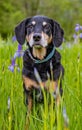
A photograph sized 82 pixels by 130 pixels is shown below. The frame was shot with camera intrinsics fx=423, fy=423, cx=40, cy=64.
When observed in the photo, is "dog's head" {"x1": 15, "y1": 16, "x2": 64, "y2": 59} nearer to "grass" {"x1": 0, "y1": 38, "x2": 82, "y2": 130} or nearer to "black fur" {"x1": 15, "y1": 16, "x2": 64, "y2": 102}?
"black fur" {"x1": 15, "y1": 16, "x2": 64, "y2": 102}

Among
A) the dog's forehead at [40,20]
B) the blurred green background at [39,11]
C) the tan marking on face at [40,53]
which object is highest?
the dog's forehead at [40,20]

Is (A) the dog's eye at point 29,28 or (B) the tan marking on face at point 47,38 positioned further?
(A) the dog's eye at point 29,28

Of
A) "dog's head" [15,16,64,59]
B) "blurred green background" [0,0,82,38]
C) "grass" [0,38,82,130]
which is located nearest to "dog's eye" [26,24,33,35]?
"dog's head" [15,16,64,59]

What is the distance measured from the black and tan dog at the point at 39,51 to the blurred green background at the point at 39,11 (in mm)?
33478

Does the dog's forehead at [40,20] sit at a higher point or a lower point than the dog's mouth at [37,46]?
higher

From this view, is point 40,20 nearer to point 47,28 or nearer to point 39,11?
point 47,28

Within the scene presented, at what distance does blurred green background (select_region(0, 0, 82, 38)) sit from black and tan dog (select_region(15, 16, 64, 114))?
33478mm

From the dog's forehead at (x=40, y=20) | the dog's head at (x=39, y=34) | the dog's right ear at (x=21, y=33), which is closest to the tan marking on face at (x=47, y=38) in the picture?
the dog's head at (x=39, y=34)

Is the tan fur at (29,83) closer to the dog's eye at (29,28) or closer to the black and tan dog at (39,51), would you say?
the black and tan dog at (39,51)

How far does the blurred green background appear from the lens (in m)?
37.6

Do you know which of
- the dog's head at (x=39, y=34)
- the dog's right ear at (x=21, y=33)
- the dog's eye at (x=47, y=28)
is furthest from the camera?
the dog's right ear at (x=21, y=33)

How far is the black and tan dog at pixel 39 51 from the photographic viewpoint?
2891 mm

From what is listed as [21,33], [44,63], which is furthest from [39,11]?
[44,63]

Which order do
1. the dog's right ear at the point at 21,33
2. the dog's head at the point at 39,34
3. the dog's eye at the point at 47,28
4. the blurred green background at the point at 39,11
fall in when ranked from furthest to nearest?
1. the blurred green background at the point at 39,11
2. the dog's right ear at the point at 21,33
3. the dog's eye at the point at 47,28
4. the dog's head at the point at 39,34
